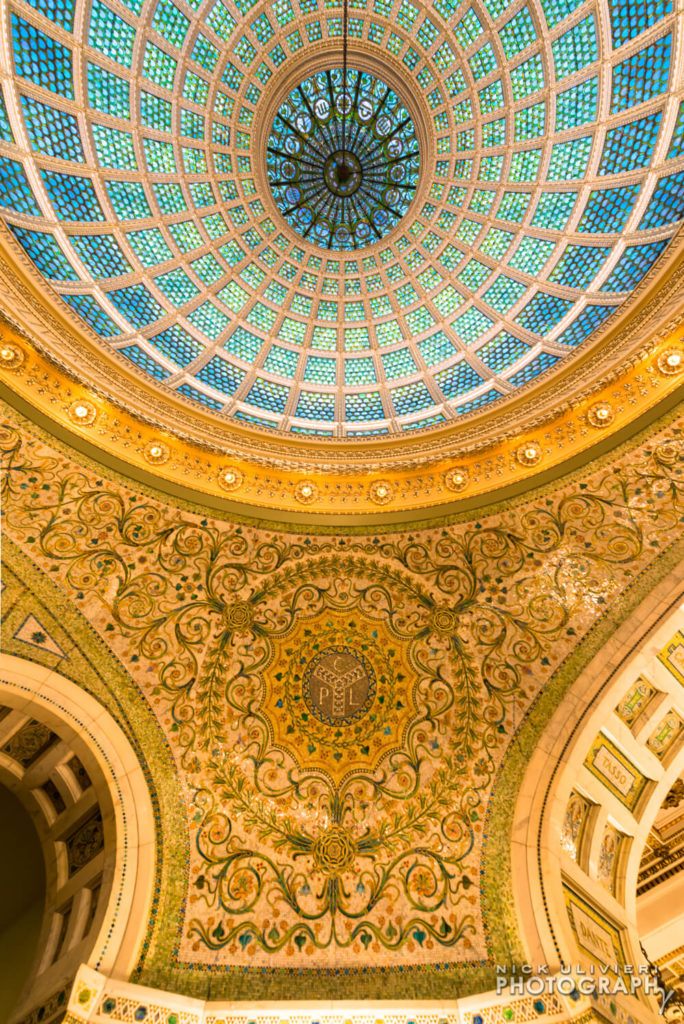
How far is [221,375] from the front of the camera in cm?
888

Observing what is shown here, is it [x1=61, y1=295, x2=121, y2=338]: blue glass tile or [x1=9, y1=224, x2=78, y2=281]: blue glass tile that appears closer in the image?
[x1=9, y1=224, x2=78, y2=281]: blue glass tile

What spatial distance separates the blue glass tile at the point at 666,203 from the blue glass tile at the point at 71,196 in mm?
7061

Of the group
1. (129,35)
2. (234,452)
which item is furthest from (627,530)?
(129,35)

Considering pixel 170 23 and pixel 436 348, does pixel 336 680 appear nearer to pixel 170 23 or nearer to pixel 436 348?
pixel 436 348

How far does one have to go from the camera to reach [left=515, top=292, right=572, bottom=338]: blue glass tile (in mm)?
8273

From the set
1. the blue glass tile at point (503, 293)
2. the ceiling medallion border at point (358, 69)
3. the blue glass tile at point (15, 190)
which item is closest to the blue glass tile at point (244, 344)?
the ceiling medallion border at point (358, 69)

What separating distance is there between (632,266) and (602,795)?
689 cm

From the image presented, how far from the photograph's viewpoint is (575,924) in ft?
21.6

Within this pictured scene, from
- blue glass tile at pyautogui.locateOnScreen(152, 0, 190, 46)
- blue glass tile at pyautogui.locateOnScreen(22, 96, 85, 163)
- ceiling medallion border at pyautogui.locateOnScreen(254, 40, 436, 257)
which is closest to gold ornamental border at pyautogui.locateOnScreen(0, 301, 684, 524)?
blue glass tile at pyautogui.locateOnScreen(22, 96, 85, 163)

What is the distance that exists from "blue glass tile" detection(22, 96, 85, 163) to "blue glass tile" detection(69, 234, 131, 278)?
0.90 meters

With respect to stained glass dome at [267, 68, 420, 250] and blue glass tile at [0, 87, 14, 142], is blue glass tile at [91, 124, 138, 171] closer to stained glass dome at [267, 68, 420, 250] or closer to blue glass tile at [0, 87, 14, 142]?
blue glass tile at [0, 87, 14, 142]

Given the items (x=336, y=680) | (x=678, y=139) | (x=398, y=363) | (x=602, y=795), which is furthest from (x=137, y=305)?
(x=602, y=795)

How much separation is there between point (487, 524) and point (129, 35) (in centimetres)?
762

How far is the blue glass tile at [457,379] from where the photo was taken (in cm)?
888
